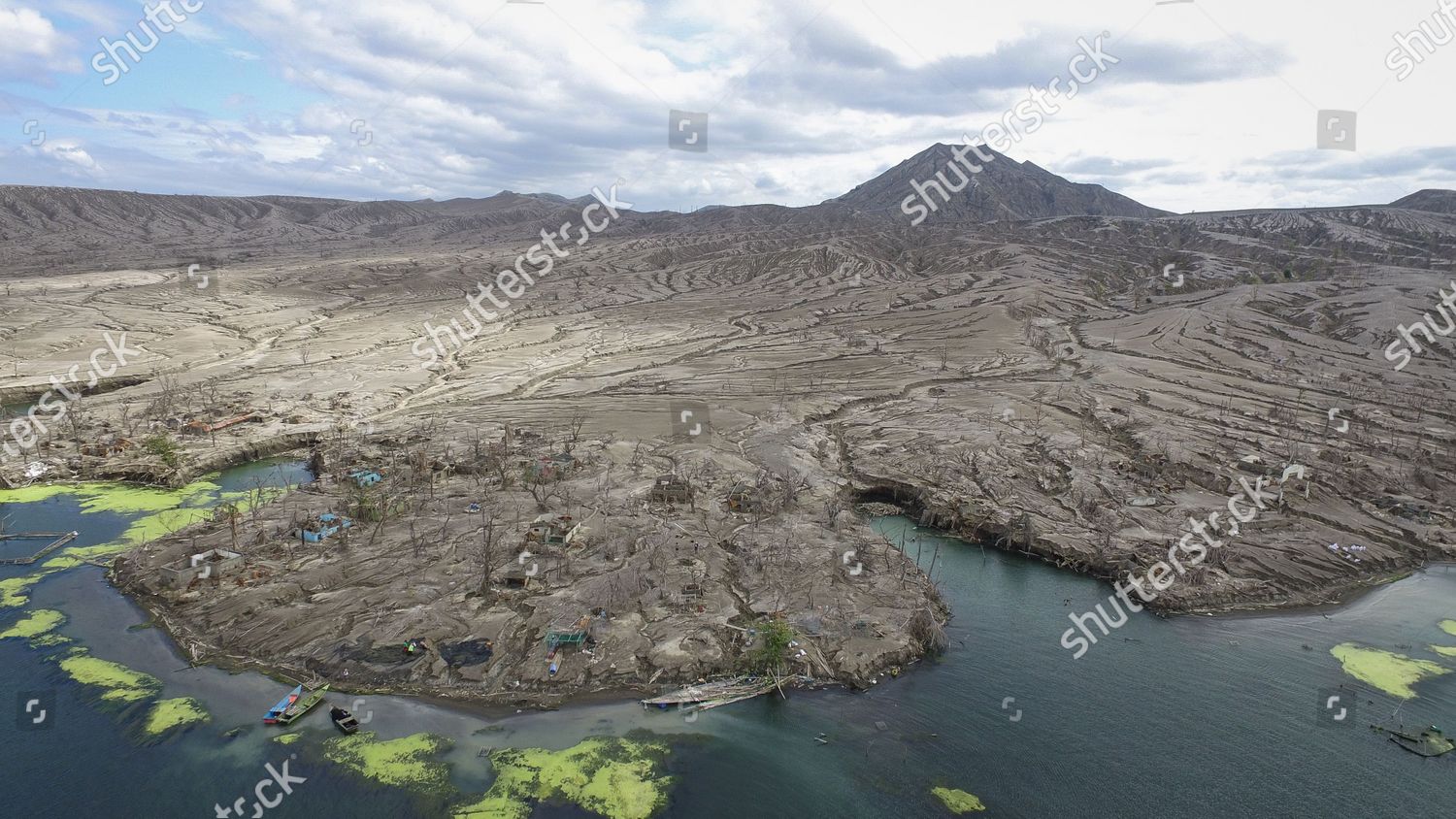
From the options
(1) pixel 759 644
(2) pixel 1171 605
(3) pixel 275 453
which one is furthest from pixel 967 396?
(3) pixel 275 453

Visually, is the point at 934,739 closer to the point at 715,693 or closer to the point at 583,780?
the point at 715,693

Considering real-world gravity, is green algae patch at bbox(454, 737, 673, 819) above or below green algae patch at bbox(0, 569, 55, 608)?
below

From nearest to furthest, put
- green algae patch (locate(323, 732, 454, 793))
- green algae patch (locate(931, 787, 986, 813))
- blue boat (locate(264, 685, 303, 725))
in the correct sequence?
green algae patch (locate(931, 787, 986, 813))
green algae patch (locate(323, 732, 454, 793))
blue boat (locate(264, 685, 303, 725))

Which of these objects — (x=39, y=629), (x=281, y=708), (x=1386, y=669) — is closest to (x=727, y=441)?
(x=281, y=708)

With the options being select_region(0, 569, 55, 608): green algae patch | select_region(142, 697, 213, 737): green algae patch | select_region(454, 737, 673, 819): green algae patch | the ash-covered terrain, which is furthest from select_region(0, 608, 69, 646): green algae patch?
select_region(454, 737, 673, 819): green algae patch

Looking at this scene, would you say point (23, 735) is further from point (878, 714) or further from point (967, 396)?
point (967, 396)

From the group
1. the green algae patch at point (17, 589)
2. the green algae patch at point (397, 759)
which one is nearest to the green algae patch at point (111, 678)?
the green algae patch at point (17, 589)

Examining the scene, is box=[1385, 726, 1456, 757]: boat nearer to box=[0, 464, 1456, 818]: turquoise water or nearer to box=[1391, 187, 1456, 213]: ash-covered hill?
box=[0, 464, 1456, 818]: turquoise water

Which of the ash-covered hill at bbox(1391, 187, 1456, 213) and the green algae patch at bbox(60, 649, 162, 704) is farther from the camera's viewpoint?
the ash-covered hill at bbox(1391, 187, 1456, 213)

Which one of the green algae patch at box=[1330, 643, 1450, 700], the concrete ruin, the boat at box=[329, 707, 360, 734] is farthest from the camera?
the concrete ruin
